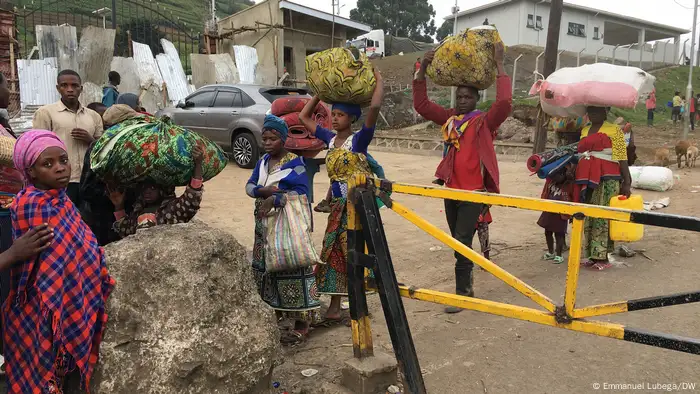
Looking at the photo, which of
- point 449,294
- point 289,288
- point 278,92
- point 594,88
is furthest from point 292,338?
point 278,92

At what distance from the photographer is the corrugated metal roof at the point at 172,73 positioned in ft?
44.9

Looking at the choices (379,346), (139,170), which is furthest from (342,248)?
(139,170)

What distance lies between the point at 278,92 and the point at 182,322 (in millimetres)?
8621

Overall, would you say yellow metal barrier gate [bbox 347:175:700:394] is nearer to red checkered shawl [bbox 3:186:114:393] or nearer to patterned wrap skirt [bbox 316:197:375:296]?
patterned wrap skirt [bbox 316:197:375:296]

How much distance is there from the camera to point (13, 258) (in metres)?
2.01

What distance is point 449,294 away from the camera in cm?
253

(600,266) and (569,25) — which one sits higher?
(569,25)

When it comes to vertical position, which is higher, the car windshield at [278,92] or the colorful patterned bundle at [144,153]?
the car windshield at [278,92]

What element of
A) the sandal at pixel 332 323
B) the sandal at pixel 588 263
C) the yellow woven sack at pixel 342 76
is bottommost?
the sandal at pixel 332 323

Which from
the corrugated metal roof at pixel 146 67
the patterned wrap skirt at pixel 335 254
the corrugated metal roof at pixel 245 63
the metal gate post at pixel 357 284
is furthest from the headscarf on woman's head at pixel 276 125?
the corrugated metal roof at pixel 245 63

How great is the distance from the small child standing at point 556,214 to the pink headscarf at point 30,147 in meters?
4.28

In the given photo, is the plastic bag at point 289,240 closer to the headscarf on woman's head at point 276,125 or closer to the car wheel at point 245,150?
the headscarf on woman's head at point 276,125

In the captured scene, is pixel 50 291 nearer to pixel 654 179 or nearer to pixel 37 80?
pixel 654 179

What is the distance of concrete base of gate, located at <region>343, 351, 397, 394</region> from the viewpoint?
274 cm
